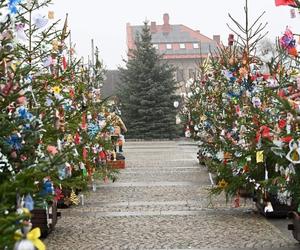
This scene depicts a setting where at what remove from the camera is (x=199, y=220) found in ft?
34.9

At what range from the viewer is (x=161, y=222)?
10.5m

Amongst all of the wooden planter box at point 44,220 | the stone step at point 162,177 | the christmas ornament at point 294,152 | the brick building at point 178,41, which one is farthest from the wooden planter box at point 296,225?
the brick building at point 178,41

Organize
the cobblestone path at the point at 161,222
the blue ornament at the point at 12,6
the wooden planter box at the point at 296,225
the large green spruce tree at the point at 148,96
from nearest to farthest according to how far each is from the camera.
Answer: the blue ornament at the point at 12,6
the wooden planter box at the point at 296,225
the cobblestone path at the point at 161,222
the large green spruce tree at the point at 148,96

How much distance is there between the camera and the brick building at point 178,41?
273 feet

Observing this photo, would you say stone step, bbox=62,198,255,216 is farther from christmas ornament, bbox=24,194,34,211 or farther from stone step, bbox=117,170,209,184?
christmas ornament, bbox=24,194,34,211

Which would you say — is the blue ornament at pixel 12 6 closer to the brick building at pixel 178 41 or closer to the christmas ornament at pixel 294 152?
the christmas ornament at pixel 294 152

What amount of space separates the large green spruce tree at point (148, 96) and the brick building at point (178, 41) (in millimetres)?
38793

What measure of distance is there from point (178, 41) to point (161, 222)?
251ft

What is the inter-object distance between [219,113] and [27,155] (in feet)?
33.1

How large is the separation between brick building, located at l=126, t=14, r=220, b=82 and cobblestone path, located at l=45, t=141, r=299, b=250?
67201 millimetres

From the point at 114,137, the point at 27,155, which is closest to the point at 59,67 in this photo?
the point at 27,155

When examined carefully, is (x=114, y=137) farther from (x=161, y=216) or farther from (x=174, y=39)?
(x=174, y=39)

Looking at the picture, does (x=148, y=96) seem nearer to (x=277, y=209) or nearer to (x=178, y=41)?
(x=277, y=209)

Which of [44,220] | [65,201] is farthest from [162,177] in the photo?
[44,220]
